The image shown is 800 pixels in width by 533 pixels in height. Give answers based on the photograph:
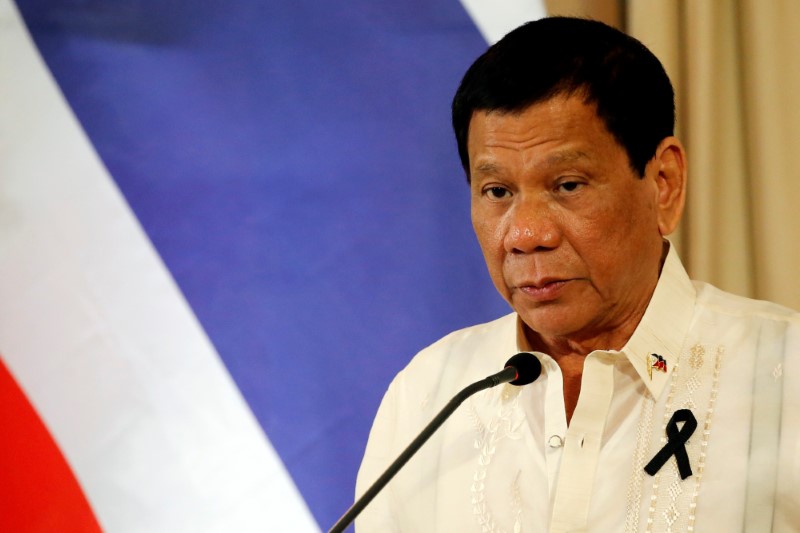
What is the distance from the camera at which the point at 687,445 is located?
51.7 inches

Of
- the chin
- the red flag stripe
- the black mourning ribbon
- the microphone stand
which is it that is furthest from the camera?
the red flag stripe

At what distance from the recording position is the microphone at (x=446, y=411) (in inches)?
46.6

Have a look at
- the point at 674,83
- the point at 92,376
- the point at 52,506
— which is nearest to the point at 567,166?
the point at 674,83

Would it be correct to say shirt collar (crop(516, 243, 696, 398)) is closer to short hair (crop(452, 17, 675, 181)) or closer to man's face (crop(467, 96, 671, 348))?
man's face (crop(467, 96, 671, 348))

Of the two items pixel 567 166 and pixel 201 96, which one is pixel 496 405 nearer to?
pixel 567 166

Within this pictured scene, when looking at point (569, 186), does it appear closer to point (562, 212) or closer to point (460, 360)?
point (562, 212)

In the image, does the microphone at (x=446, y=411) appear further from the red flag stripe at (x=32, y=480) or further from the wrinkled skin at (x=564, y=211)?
the red flag stripe at (x=32, y=480)

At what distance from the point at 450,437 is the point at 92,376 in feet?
2.95

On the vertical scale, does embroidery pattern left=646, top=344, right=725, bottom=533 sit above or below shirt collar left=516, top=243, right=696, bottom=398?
below

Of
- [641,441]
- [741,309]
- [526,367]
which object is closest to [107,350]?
[526,367]

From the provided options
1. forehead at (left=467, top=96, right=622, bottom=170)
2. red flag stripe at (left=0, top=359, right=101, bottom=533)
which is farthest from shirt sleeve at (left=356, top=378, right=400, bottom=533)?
red flag stripe at (left=0, top=359, right=101, bottom=533)

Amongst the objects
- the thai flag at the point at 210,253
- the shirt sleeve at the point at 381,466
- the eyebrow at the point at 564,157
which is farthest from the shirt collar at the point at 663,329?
the thai flag at the point at 210,253

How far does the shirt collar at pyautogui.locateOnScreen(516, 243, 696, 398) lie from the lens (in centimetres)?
137

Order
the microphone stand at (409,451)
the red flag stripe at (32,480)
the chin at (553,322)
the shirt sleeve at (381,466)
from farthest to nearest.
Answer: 1. the red flag stripe at (32,480)
2. the shirt sleeve at (381,466)
3. the chin at (553,322)
4. the microphone stand at (409,451)
